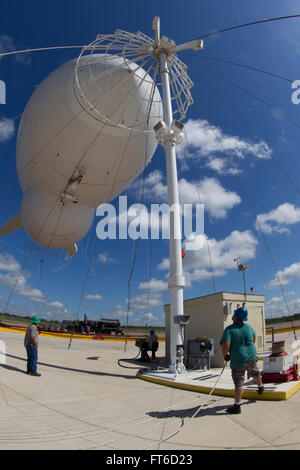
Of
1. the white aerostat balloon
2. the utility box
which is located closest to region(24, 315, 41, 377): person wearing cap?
the utility box

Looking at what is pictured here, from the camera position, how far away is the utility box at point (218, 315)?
9.95 m

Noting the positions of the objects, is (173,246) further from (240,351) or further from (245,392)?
(240,351)

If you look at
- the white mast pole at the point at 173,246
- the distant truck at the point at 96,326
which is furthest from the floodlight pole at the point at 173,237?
the distant truck at the point at 96,326

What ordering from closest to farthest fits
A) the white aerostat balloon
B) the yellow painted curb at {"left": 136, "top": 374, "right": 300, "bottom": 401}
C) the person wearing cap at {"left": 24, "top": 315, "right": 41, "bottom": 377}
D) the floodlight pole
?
the yellow painted curb at {"left": 136, "top": 374, "right": 300, "bottom": 401}
the person wearing cap at {"left": 24, "top": 315, "right": 41, "bottom": 377}
the floodlight pole
the white aerostat balloon

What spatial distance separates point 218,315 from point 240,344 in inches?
259

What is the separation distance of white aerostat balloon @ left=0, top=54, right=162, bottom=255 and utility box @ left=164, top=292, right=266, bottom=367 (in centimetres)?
662

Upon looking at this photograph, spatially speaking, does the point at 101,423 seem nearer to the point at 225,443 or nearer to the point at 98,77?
the point at 225,443

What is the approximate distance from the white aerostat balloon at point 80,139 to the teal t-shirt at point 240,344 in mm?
9222

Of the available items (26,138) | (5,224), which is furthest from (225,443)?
(5,224)

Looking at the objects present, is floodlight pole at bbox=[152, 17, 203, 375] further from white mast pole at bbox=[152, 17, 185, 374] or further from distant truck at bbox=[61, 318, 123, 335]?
distant truck at bbox=[61, 318, 123, 335]

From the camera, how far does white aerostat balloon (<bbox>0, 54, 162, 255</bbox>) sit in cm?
1052

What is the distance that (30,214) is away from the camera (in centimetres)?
1230

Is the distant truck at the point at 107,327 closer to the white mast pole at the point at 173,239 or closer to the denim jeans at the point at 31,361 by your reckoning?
the white mast pole at the point at 173,239

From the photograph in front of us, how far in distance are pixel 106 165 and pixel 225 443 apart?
34.7 feet
